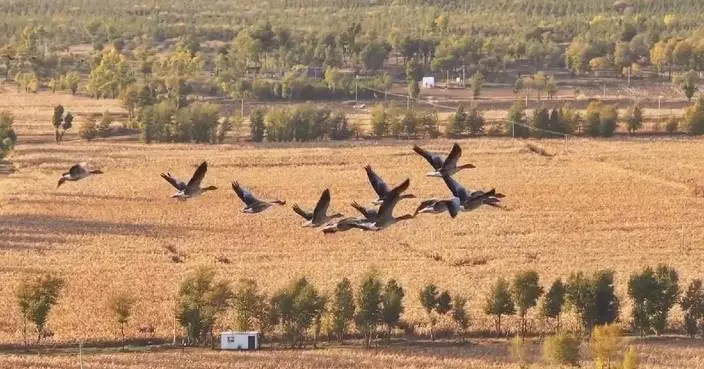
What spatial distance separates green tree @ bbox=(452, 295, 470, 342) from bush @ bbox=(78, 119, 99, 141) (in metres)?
46.3

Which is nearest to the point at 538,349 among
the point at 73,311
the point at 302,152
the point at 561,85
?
the point at 73,311

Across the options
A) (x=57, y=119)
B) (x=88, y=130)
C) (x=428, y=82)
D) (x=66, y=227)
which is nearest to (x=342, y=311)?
(x=66, y=227)

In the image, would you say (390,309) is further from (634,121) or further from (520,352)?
(634,121)

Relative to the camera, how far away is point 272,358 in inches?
1657

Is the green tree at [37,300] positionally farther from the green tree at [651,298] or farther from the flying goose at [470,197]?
the flying goose at [470,197]

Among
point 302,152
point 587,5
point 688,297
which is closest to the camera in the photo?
point 688,297

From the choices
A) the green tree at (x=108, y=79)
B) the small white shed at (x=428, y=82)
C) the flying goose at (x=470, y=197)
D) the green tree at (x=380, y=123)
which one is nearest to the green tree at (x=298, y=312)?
the flying goose at (x=470, y=197)

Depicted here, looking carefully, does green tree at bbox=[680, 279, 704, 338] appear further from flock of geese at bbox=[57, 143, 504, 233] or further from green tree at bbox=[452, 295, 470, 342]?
flock of geese at bbox=[57, 143, 504, 233]

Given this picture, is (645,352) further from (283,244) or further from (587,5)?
(587,5)

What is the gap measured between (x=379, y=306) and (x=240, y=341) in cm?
375

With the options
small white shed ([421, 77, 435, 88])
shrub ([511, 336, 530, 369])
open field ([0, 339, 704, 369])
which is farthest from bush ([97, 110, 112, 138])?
shrub ([511, 336, 530, 369])

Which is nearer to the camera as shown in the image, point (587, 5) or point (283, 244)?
point (283, 244)

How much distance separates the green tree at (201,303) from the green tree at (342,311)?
9.68 feet

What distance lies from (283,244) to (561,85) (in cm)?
6364
